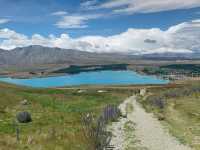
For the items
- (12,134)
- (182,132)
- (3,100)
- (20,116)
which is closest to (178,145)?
(182,132)

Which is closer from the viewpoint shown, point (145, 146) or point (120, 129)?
point (145, 146)

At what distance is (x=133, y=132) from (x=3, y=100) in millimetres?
32293

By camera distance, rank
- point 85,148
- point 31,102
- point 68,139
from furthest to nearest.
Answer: point 31,102
point 68,139
point 85,148

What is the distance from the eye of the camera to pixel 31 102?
64875mm

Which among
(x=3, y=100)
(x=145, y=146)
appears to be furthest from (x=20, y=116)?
(x=3, y=100)

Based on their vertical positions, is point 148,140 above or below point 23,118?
below

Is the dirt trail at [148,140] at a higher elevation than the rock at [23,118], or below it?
below

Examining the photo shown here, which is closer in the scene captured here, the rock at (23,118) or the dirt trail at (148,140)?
the dirt trail at (148,140)

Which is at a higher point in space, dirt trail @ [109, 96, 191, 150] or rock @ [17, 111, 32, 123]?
rock @ [17, 111, 32, 123]

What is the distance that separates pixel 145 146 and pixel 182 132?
31.4 feet

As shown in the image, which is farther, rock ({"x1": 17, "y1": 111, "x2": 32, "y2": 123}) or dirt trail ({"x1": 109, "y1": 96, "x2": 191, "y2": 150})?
rock ({"x1": 17, "y1": 111, "x2": 32, "y2": 123})

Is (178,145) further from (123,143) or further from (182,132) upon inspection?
(182,132)

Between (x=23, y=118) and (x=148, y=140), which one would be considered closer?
(x=148, y=140)

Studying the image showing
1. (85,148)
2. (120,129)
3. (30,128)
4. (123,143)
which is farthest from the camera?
(120,129)
